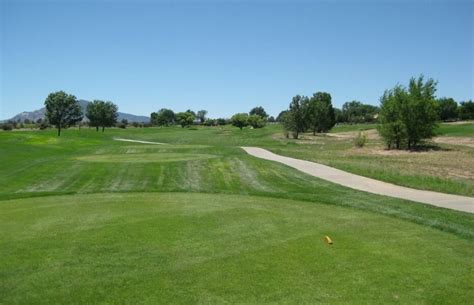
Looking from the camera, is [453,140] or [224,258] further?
[453,140]

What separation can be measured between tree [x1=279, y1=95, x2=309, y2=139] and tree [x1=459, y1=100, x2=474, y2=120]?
62029 millimetres

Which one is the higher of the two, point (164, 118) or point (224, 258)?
point (164, 118)

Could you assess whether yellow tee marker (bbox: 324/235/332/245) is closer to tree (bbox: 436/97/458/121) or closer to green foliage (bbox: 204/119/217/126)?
tree (bbox: 436/97/458/121)

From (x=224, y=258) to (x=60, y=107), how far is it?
70.9 metres

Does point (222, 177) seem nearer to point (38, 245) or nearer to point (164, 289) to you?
point (38, 245)

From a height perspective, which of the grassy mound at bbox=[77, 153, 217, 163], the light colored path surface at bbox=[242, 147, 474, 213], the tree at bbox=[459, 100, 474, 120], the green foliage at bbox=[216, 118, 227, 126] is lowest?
the light colored path surface at bbox=[242, 147, 474, 213]

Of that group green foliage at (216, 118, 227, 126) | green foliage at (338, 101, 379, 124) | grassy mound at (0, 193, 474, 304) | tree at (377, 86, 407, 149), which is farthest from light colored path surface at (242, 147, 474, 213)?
green foliage at (216, 118, 227, 126)

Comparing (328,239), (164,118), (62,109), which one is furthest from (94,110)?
(328,239)

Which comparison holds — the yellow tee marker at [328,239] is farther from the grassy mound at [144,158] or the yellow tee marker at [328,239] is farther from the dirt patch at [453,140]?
the dirt patch at [453,140]

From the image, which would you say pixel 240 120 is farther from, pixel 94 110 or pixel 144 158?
pixel 144 158

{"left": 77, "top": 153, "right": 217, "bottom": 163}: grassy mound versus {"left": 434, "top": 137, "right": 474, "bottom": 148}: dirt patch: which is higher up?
{"left": 77, "top": 153, "right": 217, "bottom": 163}: grassy mound

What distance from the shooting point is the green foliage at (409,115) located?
45156 mm

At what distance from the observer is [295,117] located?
6675cm

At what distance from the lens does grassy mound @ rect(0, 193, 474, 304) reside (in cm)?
568
